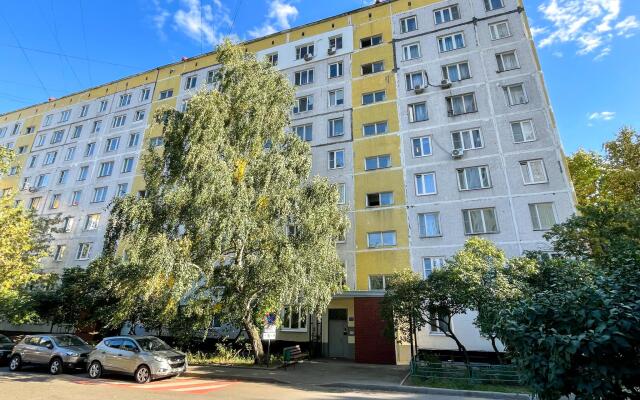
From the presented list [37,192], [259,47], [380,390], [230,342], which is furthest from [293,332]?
[37,192]

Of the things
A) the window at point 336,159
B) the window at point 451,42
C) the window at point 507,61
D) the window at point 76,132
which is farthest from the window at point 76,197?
the window at point 507,61

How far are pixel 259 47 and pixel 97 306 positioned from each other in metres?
24.6

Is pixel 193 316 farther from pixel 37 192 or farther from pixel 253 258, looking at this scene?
pixel 37 192

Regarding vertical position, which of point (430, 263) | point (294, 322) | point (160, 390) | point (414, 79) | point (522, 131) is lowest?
point (160, 390)

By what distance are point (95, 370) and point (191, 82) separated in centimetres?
2680

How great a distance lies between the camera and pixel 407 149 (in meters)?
22.7

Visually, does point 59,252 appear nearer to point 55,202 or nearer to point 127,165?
point 55,202

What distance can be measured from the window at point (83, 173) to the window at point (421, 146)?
30.7 meters

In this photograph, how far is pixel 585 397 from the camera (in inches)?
136

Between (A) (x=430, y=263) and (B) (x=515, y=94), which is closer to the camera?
(A) (x=430, y=263)

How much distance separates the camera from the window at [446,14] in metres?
25.3

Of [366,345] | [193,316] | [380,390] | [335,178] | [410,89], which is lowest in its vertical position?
[380,390]

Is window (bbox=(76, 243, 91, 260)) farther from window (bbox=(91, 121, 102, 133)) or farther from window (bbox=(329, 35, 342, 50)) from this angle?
window (bbox=(329, 35, 342, 50))

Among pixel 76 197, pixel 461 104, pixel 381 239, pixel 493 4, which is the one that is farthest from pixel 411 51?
pixel 76 197
